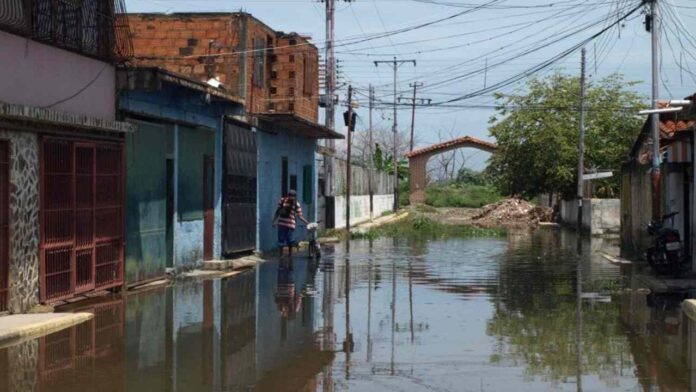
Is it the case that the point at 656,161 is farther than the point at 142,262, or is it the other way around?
the point at 656,161

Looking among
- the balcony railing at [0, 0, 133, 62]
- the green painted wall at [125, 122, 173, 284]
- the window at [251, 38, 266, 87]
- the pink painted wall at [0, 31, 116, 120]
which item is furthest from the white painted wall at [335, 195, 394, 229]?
the pink painted wall at [0, 31, 116, 120]

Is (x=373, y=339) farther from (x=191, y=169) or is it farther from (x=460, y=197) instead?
(x=460, y=197)

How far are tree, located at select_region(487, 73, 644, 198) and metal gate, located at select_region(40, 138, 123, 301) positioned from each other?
3776 cm

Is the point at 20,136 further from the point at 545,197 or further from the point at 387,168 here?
the point at 387,168

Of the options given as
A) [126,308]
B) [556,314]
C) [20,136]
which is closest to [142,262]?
[126,308]

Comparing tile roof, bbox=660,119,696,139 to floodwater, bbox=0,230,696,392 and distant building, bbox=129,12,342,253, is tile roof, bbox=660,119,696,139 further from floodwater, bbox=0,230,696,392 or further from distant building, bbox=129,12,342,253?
distant building, bbox=129,12,342,253

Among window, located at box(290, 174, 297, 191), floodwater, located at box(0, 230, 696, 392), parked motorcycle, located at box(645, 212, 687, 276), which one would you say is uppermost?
window, located at box(290, 174, 297, 191)

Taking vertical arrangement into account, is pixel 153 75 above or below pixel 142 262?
above

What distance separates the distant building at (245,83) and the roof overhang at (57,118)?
6.24 m

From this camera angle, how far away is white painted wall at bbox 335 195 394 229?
4475 centimetres

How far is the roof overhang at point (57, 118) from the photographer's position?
1298cm

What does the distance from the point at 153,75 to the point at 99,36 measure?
1.19 metres

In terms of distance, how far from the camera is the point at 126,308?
49.6 ft

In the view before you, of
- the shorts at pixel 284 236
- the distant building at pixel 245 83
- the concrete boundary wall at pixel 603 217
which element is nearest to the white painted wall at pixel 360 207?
the concrete boundary wall at pixel 603 217
